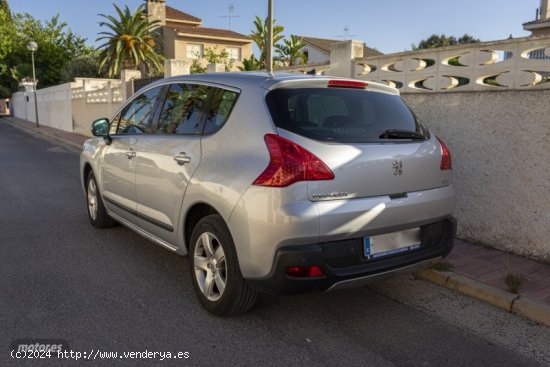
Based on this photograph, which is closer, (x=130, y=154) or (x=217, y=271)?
(x=217, y=271)

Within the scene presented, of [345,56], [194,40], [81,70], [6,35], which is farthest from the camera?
[6,35]

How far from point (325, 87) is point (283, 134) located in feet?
2.08

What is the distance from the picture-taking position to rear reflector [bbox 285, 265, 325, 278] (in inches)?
115

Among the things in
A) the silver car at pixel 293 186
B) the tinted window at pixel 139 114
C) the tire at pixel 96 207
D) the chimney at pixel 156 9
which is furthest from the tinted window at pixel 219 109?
the chimney at pixel 156 9

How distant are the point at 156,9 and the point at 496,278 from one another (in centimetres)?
4241

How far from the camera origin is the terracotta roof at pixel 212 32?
39.6 metres

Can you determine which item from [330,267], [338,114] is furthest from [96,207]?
[330,267]

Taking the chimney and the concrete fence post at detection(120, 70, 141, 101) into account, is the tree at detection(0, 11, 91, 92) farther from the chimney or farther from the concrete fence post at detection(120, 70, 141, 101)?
the concrete fence post at detection(120, 70, 141, 101)

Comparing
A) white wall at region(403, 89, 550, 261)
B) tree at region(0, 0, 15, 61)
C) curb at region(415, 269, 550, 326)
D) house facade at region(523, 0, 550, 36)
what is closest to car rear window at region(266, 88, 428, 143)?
curb at region(415, 269, 550, 326)

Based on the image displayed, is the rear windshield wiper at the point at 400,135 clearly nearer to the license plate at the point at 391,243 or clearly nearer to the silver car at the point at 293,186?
the silver car at the point at 293,186

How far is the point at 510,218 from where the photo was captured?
485cm

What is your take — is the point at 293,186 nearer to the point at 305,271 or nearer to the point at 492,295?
the point at 305,271

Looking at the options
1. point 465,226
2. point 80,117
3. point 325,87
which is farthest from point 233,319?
point 80,117

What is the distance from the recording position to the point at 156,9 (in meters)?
41.6
